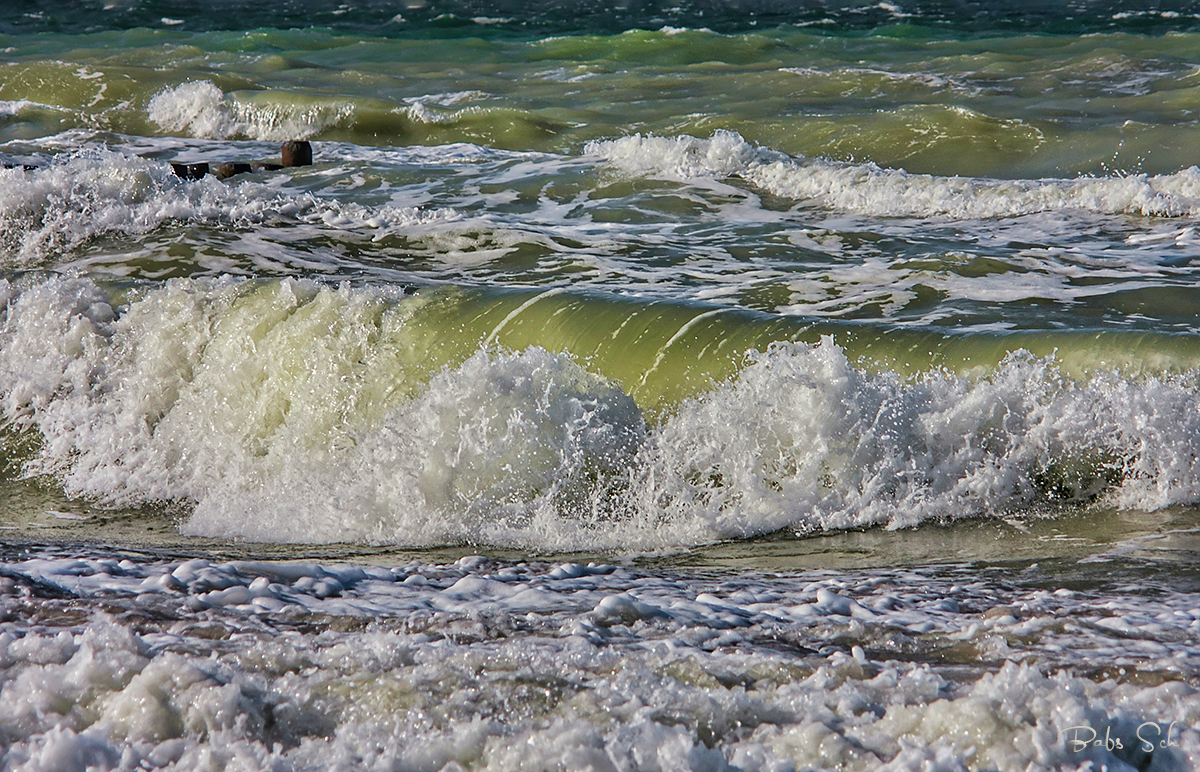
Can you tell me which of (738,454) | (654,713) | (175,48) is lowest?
(738,454)

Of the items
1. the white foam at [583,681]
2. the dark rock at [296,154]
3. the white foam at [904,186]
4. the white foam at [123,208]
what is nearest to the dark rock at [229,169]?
the dark rock at [296,154]

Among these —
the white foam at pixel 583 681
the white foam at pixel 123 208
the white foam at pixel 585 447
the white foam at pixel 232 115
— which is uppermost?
the white foam at pixel 232 115

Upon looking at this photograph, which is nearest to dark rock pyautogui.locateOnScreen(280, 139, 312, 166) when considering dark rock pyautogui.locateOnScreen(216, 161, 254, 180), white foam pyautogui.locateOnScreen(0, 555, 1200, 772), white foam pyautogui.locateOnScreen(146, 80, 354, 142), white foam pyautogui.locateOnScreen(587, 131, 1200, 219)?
dark rock pyautogui.locateOnScreen(216, 161, 254, 180)

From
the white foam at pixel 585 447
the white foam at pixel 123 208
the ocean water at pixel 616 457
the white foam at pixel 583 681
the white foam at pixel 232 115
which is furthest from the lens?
the white foam at pixel 232 115

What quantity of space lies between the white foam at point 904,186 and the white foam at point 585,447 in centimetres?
485

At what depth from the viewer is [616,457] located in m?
4.71

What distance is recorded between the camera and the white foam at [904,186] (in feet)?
29.2

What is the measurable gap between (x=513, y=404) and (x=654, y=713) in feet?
8.49

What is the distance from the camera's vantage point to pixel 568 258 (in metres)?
8.09

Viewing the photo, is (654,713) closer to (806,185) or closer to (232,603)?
(232,603)

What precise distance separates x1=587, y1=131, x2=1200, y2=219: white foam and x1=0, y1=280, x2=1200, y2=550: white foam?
191 inches

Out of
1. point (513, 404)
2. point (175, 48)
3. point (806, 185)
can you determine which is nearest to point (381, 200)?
point (806, 185)

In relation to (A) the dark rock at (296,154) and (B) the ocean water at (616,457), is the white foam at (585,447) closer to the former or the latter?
(B) the ocean water at (616,457)

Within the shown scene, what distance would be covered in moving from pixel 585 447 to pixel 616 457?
0.14m
